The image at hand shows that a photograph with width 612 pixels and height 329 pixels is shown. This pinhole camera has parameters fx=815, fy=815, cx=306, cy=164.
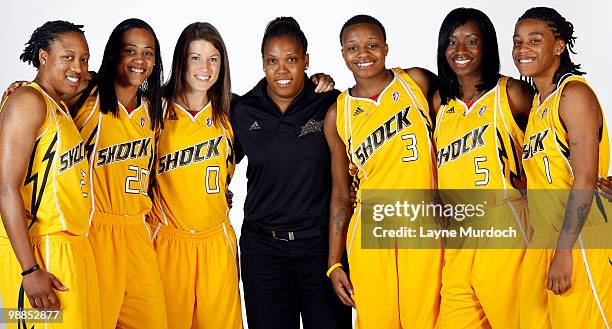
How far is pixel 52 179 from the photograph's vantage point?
3805mm

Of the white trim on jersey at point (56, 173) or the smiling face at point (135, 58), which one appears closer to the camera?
the white trim on jersey at point (56, 173)

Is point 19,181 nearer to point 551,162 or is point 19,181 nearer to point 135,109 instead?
point 135,109

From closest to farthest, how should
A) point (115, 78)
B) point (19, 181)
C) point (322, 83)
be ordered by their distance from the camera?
point (19, 181)
point (115, 78)
point (322, 83)

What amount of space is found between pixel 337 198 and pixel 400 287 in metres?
0.61

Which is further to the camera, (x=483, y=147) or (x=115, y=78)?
(x=115, y=78)

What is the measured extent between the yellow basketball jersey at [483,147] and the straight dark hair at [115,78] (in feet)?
5.29

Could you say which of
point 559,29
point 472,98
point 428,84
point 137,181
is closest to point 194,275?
point 137,181

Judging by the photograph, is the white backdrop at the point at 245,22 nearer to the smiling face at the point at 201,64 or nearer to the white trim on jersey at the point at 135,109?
the smiling face at the point at 201,64

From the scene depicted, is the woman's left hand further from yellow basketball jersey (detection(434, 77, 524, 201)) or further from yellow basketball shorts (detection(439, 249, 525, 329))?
yellow basketball shorts (detection(439, 249, 525, 329))

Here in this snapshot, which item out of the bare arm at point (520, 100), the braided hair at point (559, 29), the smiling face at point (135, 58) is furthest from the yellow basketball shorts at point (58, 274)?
the braided hair at point (559, 29)

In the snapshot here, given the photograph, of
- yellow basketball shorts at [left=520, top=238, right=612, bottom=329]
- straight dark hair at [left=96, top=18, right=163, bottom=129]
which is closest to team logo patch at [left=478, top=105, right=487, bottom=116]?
yellow basketball shorts at [left=520, top=238, right=612, bottom=329]

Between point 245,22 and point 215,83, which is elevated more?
point 245,22

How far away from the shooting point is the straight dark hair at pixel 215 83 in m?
4.73

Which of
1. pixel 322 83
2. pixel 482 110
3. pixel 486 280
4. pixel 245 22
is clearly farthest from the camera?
pixel 245 22
